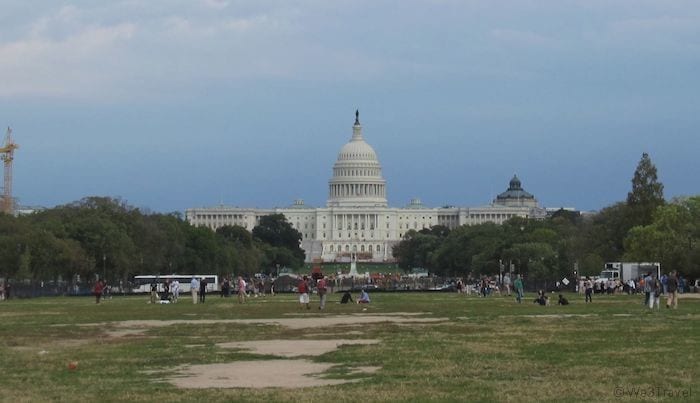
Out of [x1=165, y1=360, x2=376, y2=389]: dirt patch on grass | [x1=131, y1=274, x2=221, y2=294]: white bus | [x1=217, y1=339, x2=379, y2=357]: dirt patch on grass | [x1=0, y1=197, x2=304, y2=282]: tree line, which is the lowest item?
[x1=165, y1=360, x2=376, y2=389]: dirt patch on grass

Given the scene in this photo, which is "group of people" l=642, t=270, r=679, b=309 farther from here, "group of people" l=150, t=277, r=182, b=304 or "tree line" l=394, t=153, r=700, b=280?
"tree line" l=394, t=153, r=700, b=280

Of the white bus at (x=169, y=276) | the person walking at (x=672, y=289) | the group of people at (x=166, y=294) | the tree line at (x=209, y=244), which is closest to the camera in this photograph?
the person walking at (x=672, y=289)

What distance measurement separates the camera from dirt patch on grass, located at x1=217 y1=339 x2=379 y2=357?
27.5m

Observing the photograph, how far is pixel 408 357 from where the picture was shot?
2561cm

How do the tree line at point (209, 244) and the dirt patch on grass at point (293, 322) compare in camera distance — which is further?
the tree line at point (209, 244)

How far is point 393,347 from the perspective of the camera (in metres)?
28.1

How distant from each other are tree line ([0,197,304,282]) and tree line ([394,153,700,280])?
1011 inches

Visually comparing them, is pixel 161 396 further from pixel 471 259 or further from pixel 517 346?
pixel 471 259

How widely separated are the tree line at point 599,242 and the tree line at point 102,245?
25670 mm

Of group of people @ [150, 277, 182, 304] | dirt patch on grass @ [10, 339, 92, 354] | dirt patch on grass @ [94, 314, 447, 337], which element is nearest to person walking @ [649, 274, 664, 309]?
dirt patch on grass @ [94, 314, 447, 337]

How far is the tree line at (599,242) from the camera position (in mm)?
88812

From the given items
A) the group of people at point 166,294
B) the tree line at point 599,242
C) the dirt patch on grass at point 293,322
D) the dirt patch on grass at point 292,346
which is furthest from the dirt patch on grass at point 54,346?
the tree line at point 599,242

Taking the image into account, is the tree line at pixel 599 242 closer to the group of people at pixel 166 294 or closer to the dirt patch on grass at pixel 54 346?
the group of people at pixel 166 294

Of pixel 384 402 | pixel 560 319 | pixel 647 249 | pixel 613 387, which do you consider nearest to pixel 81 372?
pixel 384 402
